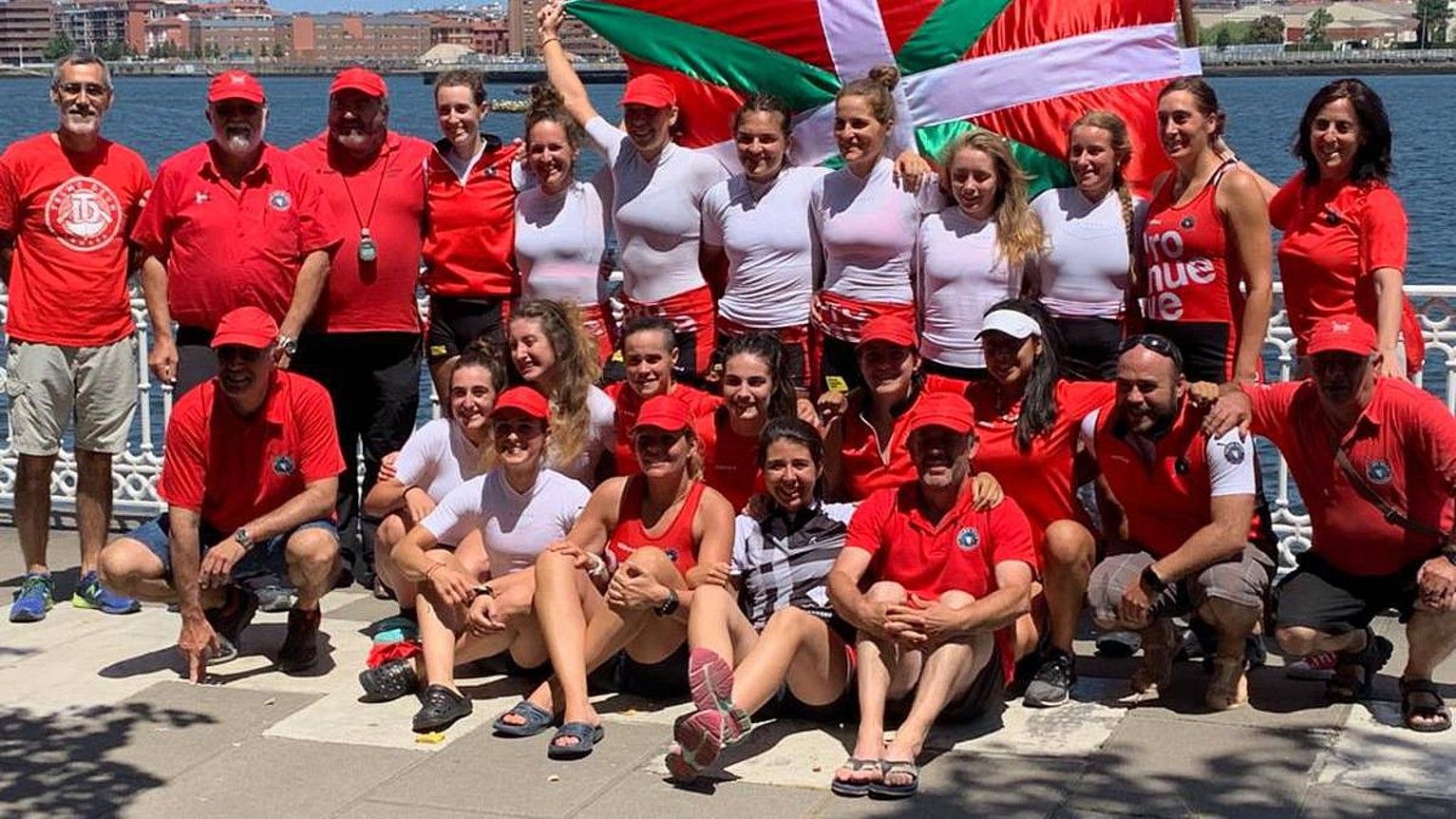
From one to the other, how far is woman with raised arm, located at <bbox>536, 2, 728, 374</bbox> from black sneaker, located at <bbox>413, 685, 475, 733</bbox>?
1.60 meters

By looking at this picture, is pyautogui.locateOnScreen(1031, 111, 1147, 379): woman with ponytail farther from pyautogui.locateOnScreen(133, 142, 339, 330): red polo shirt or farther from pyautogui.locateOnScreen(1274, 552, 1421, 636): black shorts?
pyautogui.locateOnScreen(133, 142, 339, 330): red polo shirt

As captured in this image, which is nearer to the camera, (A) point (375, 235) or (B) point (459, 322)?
(A) point (375, 235)

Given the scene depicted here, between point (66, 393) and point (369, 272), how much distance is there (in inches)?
48.6

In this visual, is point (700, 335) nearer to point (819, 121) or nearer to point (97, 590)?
point (819, 121)

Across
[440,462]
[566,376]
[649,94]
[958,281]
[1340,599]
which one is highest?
[649,94]

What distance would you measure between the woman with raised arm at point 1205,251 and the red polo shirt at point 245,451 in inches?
109

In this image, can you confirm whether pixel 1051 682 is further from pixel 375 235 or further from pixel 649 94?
pixel 375 235

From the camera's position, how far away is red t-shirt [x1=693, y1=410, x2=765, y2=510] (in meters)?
6.40

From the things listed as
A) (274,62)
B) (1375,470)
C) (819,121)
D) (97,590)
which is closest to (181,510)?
(97,590)

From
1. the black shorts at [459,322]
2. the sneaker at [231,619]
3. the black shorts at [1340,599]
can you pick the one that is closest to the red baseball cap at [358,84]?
the black shorts at [459,322]

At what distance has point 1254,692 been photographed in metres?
6.15

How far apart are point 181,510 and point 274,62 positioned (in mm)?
167524

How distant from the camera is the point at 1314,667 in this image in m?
6.18

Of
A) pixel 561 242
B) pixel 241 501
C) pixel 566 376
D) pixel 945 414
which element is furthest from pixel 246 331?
pixel 945 414
